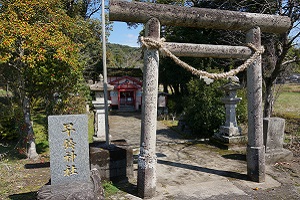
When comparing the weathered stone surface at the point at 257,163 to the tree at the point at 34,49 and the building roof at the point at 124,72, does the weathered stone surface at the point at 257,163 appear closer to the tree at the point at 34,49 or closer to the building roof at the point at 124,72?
the tree at the point at 34,49

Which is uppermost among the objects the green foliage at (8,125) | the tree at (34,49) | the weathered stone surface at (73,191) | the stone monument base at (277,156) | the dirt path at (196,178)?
the tree at (34,49)

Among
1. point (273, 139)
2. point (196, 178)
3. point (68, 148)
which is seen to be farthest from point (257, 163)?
point (68, 148)

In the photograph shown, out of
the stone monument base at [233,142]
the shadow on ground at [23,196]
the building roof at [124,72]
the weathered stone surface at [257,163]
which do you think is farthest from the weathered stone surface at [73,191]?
the building roof at [124,72]

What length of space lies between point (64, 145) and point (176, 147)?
5206 mm

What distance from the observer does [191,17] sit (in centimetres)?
457

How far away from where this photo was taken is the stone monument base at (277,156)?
20.3ft

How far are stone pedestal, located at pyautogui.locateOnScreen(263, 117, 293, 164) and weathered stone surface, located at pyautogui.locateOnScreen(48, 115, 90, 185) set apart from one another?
498 cm

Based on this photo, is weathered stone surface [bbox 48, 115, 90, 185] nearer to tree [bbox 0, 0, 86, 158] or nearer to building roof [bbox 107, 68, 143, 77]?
tree [bbox 0, 0, 86, 158]

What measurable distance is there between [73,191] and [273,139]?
550cm

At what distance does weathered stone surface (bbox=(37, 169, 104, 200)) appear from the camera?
11.1ft

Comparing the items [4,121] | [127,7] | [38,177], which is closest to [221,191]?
[127,7]

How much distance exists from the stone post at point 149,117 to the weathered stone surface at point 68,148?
110 cm

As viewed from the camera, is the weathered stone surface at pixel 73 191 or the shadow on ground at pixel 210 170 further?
the shadow on ground at pixel 210 170

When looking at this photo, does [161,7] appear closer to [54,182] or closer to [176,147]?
[54,182]
